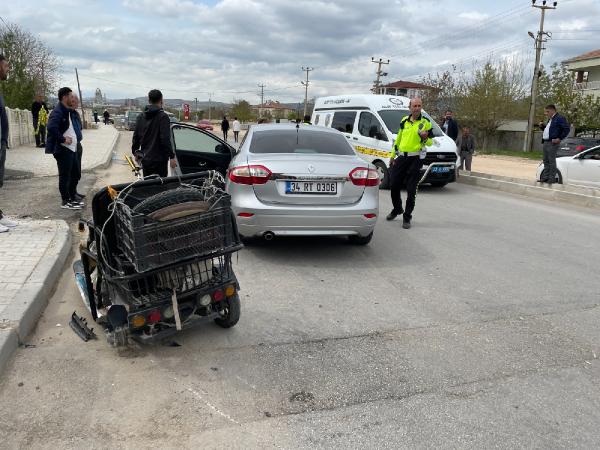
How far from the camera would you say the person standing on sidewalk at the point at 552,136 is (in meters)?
11.5

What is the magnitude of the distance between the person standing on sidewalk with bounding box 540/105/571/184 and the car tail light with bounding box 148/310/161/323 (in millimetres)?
10998

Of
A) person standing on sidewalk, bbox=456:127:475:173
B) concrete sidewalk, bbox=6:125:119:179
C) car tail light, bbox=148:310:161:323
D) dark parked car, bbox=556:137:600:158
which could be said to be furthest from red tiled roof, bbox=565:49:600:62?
Answer: car tail light, bbox=148:310:161:323

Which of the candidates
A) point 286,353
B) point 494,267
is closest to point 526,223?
point 494,267

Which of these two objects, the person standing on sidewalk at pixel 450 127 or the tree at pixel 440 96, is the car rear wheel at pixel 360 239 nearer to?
the person standing on sidewalk at pixel 450 127

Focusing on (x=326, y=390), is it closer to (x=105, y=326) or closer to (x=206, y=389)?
(x=206, y=389)

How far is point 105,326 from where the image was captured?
3594 millimetres

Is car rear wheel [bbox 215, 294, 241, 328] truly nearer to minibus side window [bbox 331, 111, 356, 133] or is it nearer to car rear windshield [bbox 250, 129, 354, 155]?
car rear windshield [bbox 250, 129, 354, 155]

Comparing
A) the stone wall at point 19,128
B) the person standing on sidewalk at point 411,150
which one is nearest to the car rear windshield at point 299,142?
the person standing on sidewalk at point 411,150

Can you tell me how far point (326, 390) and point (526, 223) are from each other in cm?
661

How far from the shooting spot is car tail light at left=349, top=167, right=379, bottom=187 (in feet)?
18.3

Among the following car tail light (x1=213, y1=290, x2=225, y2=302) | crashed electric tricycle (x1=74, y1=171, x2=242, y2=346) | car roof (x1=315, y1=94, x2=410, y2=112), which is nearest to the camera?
crashed electric tricycle (x1=74, y1=171, x2=242, y2=346)

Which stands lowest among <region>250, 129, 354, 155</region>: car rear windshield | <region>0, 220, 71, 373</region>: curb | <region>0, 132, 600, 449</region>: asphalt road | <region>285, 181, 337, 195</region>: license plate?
<region>0, 132, 600, 449</region>: asphalt road

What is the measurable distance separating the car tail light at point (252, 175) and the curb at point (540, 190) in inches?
318

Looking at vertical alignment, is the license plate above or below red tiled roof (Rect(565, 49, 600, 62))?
below
